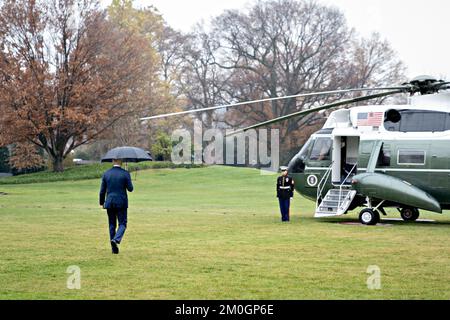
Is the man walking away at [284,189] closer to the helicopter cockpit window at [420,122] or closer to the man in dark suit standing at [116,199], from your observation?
the helicopter cockpit window at [420,122]

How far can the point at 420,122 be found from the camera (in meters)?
22.0

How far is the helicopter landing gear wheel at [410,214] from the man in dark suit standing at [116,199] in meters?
11.6

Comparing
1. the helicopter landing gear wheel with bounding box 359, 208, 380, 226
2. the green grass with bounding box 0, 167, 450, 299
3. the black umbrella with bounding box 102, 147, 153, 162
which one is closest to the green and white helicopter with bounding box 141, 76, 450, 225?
the helicopter landing gear wheel with bounding box 359, 208, 380, 226

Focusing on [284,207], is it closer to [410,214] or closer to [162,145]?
[410,214]

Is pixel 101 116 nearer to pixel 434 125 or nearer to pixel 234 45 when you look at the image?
pixel 234 45

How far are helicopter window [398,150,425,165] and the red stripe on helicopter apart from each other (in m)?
1.10

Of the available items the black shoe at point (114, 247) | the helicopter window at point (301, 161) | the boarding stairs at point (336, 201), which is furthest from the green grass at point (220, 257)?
the helicopter window at point (301, 161)

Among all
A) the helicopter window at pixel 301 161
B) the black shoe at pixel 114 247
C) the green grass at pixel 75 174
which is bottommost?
the green grass at pixel 75 174

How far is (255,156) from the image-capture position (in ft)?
231

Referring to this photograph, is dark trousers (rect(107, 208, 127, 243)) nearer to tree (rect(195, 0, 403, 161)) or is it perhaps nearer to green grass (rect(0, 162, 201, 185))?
green grass (rect(0, 162, 201, 185))

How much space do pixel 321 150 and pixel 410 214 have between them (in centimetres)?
326

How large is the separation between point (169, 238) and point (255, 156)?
5272cm

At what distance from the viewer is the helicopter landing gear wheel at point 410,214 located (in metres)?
23.6

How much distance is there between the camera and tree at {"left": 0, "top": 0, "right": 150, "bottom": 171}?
52.9 metres
